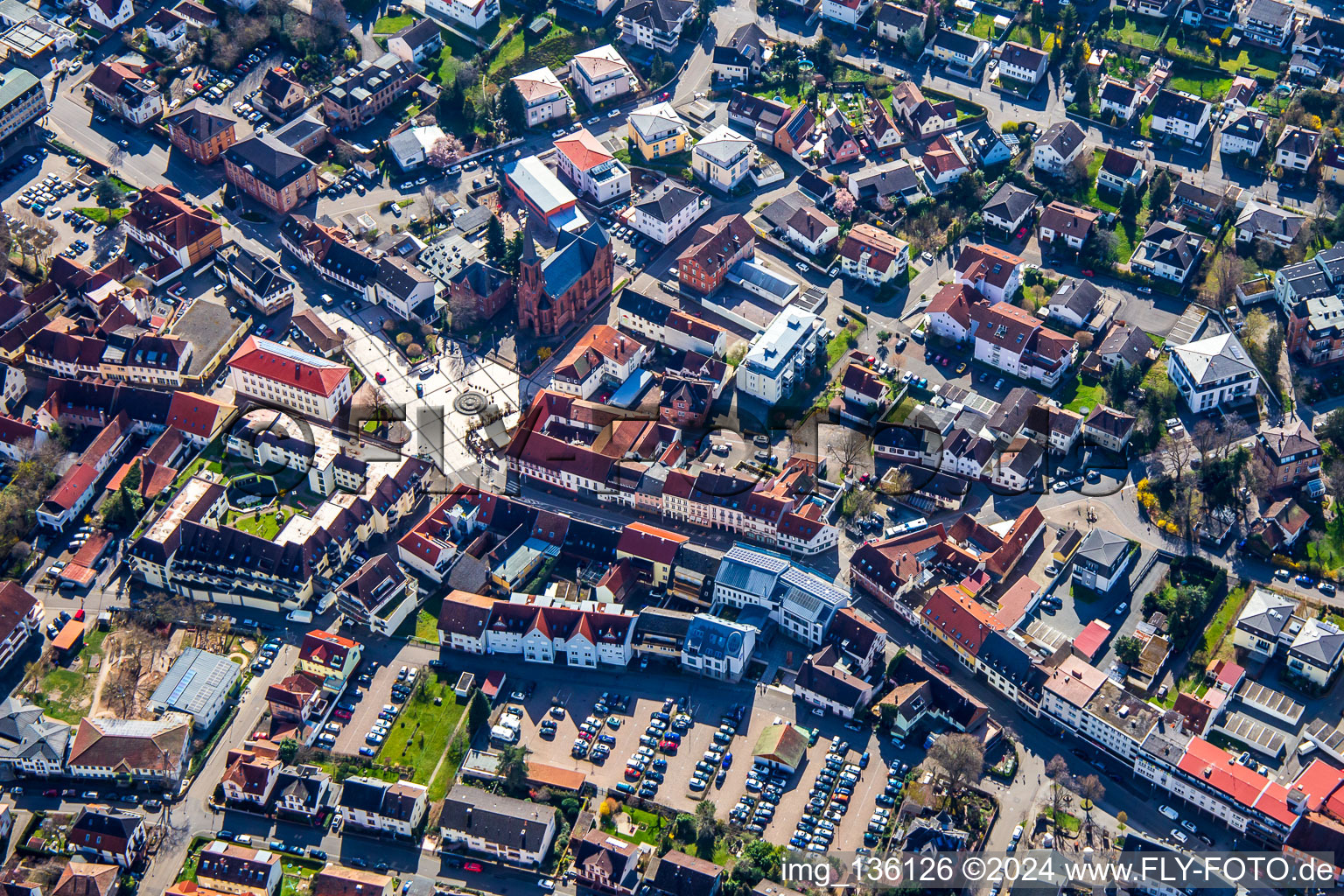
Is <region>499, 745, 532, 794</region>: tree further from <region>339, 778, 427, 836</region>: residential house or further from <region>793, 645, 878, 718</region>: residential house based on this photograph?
<region>793, 645, 878, 718</region>: residential house

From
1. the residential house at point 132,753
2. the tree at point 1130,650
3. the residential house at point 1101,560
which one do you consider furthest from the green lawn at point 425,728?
the tree at point 1130,650

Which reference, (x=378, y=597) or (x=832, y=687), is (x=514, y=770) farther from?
(x=832, y=687)

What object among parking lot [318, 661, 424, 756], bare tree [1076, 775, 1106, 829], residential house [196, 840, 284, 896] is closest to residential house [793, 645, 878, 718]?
bare tree [1076, 775, 1106, 829]

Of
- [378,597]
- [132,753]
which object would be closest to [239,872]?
[132,753]

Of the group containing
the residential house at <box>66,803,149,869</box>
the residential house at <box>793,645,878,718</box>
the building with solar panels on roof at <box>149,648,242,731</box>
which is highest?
the residential house at <box>793,645,878,718</box>

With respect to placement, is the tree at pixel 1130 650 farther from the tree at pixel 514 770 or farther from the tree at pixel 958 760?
the tree at pixel 514 770

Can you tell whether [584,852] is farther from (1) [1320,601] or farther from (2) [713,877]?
(1) [1320,601]
